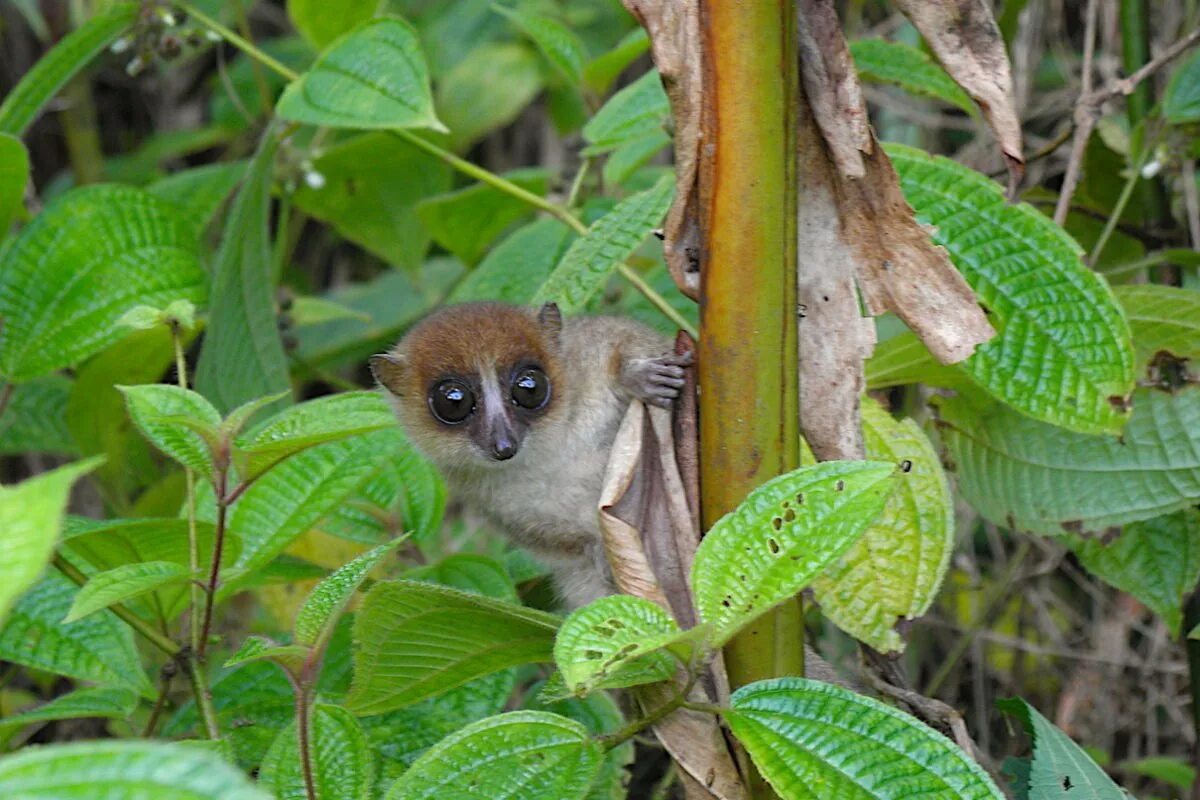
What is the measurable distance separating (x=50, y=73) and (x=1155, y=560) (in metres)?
2.19

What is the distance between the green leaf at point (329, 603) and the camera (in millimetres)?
1529

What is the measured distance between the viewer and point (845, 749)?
4.59ft

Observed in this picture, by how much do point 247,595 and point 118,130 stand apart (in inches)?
114

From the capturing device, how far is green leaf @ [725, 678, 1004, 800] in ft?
4.43

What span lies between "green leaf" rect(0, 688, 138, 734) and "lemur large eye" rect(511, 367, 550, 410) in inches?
34.9

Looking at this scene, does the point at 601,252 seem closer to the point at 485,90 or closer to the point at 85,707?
the point at 85,707

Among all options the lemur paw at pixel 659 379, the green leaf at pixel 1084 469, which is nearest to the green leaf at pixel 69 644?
the lemur paw at pixel 659 379

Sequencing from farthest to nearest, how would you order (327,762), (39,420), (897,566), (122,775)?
(39,420), (897,566), (327,762), (122,775)

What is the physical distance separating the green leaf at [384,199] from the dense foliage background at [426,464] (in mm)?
11

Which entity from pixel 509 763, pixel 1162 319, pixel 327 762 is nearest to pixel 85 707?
pixel 327 762

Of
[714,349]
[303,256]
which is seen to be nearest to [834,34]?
[714,349]

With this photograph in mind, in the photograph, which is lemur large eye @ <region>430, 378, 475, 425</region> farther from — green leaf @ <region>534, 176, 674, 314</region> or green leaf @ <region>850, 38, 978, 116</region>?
green leaf @ <region>850, 38, 978, 116</region>

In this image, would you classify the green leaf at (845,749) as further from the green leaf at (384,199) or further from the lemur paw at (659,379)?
the green leaf at (384,199)

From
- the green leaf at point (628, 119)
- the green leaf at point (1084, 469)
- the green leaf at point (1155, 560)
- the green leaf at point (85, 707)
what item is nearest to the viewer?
the green leaf at point (85, 707)
